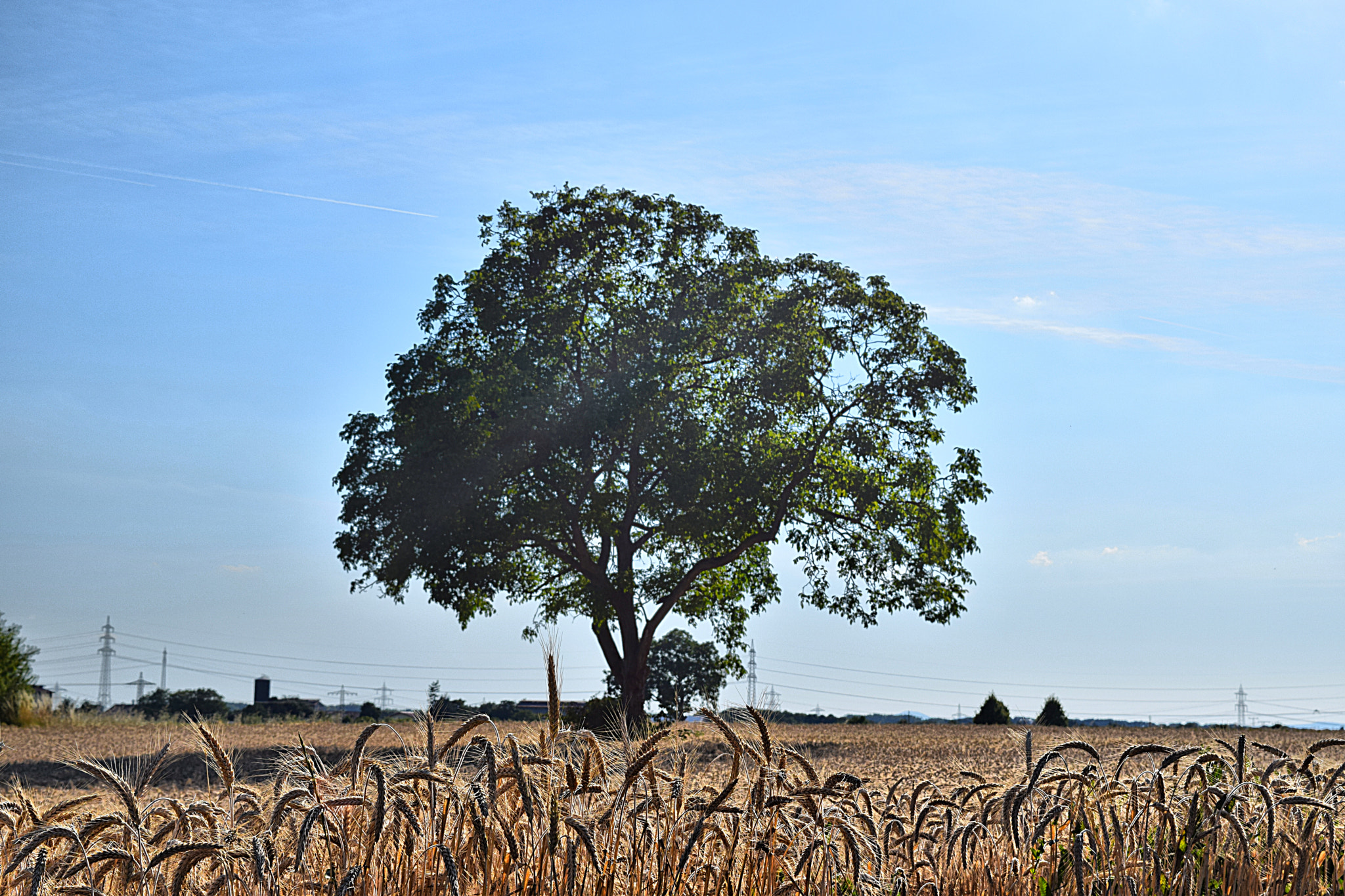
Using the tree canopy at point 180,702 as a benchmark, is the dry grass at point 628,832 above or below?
above

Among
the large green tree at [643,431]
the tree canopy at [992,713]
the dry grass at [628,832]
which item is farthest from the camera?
the tree canopy at [992,713]

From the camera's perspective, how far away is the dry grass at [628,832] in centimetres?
321

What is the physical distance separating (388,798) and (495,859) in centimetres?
41

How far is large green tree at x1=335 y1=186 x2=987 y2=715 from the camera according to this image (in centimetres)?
2197

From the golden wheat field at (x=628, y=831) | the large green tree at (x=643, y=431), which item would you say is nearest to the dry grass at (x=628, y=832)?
the golden wheat field at (x=628, y=831)

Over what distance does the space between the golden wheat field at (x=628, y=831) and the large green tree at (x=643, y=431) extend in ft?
56.8

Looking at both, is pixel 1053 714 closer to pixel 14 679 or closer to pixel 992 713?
pixel 992 713

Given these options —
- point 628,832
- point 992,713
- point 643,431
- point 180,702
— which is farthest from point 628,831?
point 180,702

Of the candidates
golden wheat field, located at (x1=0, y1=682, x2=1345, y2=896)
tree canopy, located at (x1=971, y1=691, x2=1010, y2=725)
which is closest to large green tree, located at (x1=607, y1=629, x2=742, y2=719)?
tree canopy, located at (x1=971, y1=691, x2=1010, y2=725)

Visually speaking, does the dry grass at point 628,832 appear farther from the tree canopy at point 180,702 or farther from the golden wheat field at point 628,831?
the tree canopy at point 180,702

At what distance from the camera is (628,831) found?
3.67 meters

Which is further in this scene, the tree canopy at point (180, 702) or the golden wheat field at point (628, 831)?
the tree canopy at point (180, 702)

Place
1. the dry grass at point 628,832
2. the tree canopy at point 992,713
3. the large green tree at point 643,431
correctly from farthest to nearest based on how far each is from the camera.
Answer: the tree canopy at point 992,713 → the large green tree at point 643,431 → the dry grass at point 628,832

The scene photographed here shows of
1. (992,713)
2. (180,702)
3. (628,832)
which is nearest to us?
(628,832)
